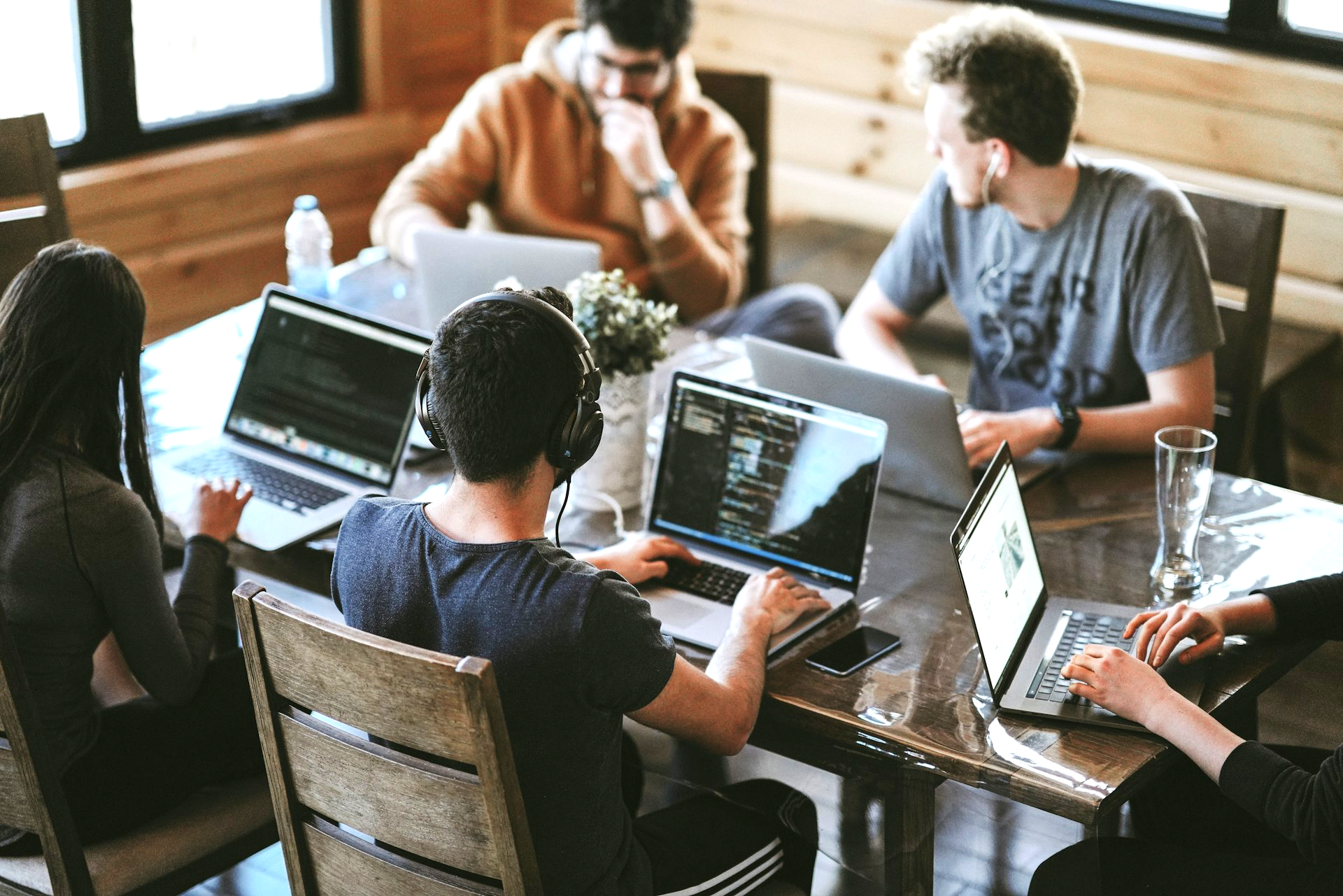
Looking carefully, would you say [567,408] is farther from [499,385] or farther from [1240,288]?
[1240,288]

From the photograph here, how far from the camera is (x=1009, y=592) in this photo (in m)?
1.74

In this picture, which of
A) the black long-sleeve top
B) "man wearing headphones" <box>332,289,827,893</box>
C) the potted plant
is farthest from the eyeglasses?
the black long-sleeve top

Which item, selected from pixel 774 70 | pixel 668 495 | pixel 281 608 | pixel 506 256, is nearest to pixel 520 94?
pixel 506 256

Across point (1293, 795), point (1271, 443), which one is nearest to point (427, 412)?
point (1293, 795)

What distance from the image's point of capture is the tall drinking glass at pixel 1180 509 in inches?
74.7

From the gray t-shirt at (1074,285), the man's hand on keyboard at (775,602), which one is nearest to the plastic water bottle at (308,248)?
the gray t-shirt at (1074,285)

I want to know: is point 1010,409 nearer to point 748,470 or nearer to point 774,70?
point 748,470

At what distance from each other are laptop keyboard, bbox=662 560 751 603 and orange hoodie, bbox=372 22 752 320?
1221 mm

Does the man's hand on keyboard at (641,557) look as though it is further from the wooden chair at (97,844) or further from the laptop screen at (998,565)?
the wooden chair at (97,844)

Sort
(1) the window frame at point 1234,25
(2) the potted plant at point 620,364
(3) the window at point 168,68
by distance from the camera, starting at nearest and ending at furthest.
→ 1. (2) the potted plant at point 620,364
2. (1) the window frame at point 1234,25
3. (3) the window at point 168,68

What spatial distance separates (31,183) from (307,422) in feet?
2.65

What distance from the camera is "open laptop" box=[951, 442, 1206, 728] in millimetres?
1607

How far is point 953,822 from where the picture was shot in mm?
1745

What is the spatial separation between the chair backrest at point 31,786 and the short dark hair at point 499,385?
550 millimetres
